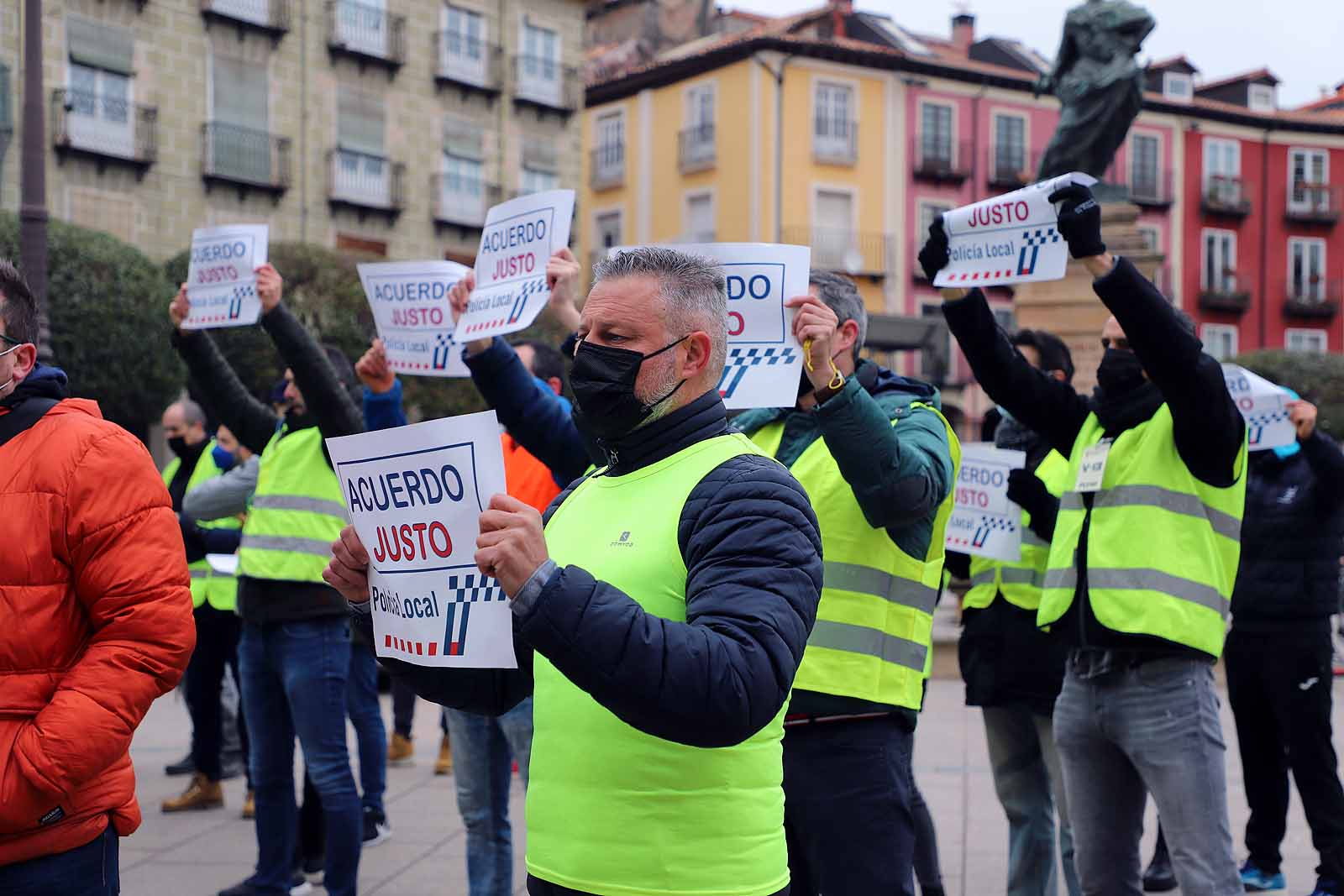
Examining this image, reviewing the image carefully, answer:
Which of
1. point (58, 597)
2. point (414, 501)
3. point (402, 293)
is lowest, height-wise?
point (58, 597)

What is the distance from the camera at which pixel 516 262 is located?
16.6 ft

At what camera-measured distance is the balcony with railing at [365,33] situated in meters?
29.2

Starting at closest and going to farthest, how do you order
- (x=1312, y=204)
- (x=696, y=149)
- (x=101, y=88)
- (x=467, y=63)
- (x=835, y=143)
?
(x=101, y=88) → (x=467, y=63) → (x=835, y=143) → (x=696, y=149) → (x=1312, y=204)

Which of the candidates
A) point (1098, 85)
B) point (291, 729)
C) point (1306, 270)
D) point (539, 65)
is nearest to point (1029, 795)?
point (291, 729)

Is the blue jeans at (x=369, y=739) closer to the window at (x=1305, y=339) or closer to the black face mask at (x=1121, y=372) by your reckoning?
the black face mask at (x=1121, y=372)

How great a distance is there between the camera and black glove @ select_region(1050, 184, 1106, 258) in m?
4.03

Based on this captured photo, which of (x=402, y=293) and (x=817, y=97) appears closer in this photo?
(x=402, y=293)

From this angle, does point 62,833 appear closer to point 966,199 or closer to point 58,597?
point 58,597

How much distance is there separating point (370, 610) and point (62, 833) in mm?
791

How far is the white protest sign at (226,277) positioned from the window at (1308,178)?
46.6m

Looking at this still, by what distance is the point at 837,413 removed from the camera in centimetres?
349

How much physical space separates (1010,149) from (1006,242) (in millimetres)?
39298

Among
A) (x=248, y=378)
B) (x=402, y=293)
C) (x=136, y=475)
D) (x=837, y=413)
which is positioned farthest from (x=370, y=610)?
(x=248, y=378)

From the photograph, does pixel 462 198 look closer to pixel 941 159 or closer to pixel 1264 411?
pixel 941 159
